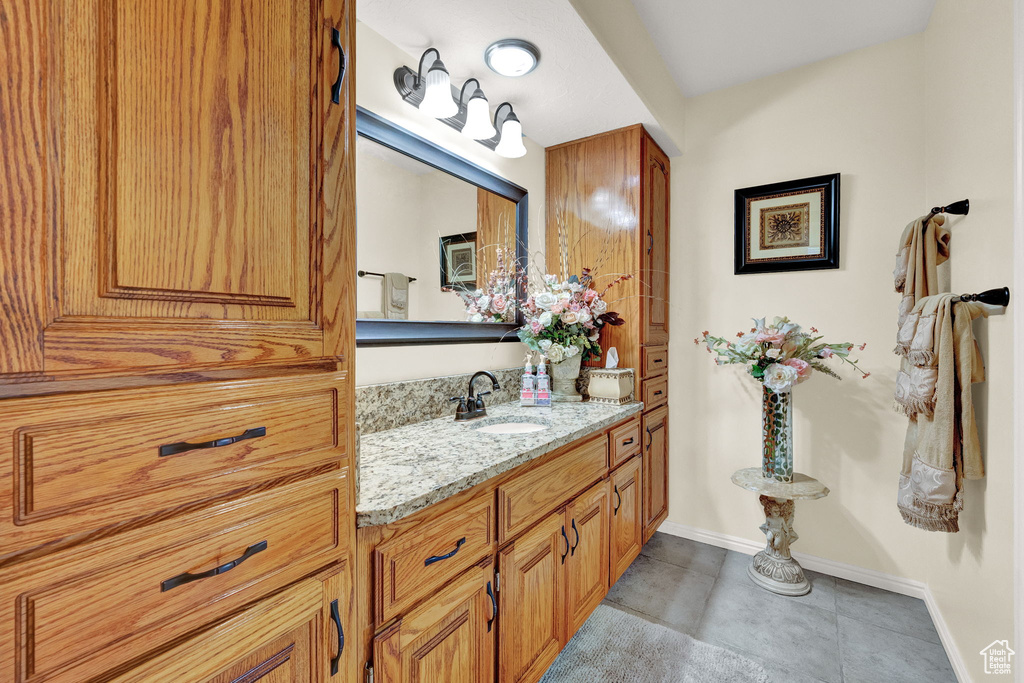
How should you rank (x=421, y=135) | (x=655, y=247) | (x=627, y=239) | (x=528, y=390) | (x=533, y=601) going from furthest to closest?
1. (x=655, y=247)
2. (x=627, y=239)
3. (x=528, y=390)
4. (x=421, y=135)
5. (x=533, y=601)

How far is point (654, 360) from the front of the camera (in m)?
2.45

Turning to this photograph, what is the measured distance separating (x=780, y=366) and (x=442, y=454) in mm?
1674

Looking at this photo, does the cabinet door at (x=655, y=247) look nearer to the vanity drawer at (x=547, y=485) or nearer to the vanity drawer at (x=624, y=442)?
the vanity drawer at (x=624, y=442)

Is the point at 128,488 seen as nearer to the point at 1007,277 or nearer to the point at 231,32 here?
the point at 231,32

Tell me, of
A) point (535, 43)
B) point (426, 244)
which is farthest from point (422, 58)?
point (426, 244)

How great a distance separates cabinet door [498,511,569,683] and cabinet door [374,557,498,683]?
0.06 metres

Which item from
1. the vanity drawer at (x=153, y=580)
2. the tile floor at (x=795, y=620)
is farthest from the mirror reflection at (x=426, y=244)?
the tile floor at (x=795, y=620)

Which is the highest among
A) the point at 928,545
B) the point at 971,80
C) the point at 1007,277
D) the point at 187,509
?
the point at 971,80

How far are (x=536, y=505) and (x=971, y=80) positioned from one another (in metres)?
2.06

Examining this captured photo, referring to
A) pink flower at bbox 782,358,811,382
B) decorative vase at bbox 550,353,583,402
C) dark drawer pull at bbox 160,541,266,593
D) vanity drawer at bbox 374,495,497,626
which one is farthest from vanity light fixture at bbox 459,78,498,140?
pink flower at bbox 782,358,811,382

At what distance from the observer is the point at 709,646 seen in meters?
1.76

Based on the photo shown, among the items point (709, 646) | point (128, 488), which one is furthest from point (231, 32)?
point (709, 646)

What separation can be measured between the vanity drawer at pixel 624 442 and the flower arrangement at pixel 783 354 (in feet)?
2.05

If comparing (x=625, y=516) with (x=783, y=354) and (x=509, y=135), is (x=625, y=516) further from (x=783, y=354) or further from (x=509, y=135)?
(x=509, y=135)
